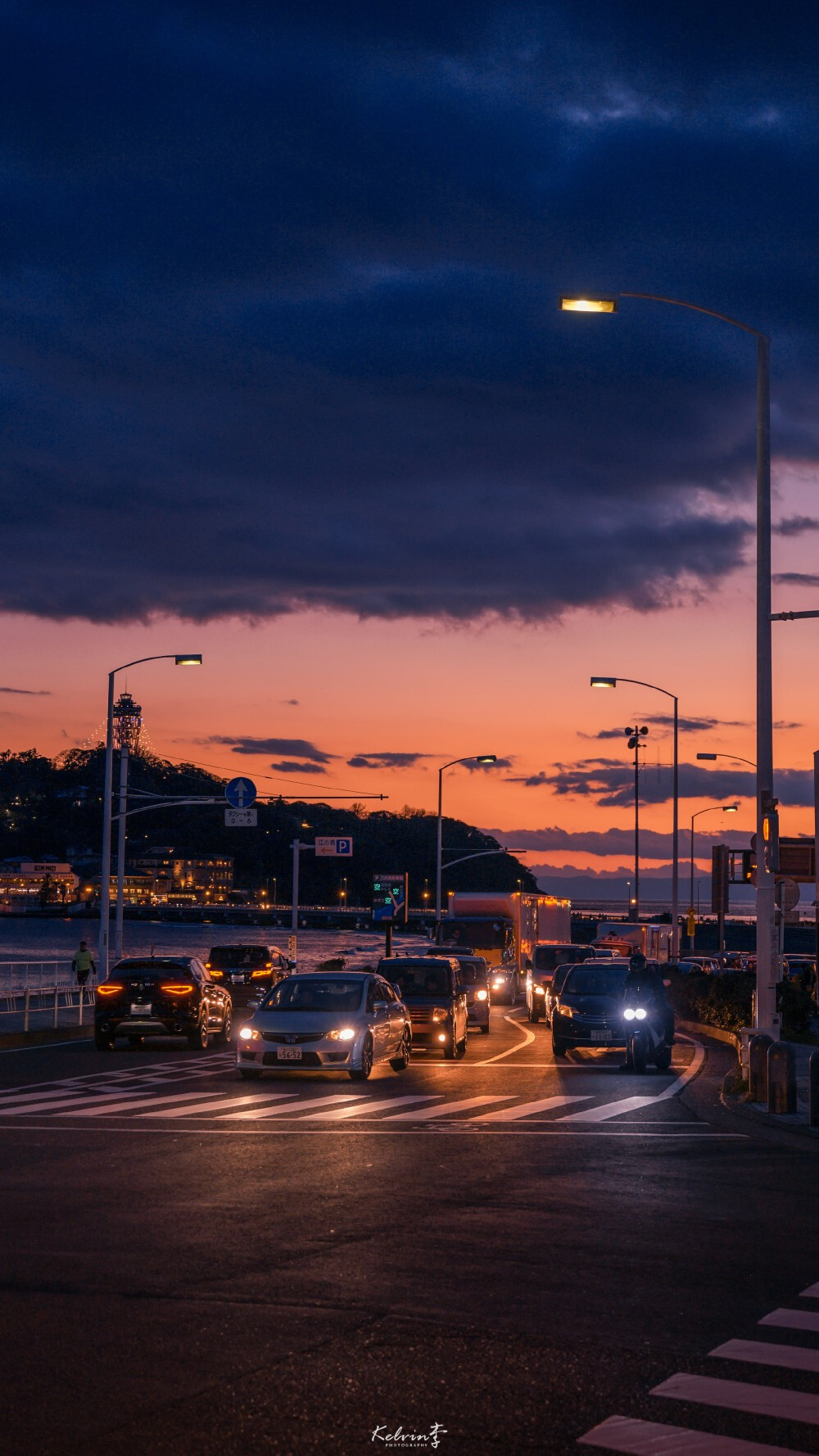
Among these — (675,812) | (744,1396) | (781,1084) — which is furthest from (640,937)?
(744,1396)

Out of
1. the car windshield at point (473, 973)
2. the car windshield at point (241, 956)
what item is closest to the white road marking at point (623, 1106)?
the car windshield at point (473, 973)

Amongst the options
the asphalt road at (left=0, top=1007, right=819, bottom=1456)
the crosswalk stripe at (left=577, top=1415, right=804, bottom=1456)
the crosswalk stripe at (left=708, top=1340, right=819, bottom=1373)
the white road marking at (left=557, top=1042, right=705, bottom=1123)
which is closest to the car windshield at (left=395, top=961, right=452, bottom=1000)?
the white road marking at (left=557, top=1042, right=705, bottom=1123)

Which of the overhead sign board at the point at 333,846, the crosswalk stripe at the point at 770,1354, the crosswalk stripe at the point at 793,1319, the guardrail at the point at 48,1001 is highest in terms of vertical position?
the overhead sign board at the point at 333,846

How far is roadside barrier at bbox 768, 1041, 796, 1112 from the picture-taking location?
1733cm

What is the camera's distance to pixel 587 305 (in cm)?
1956

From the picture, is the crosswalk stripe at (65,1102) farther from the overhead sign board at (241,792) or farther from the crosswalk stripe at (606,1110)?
the overhead sign board at (241,792)

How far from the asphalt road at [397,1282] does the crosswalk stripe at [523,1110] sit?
0.21m

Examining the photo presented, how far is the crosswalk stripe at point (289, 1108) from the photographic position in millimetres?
16812

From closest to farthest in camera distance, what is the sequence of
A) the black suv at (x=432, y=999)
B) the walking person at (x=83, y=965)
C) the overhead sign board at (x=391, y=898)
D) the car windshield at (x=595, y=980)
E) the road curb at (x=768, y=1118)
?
the road curb at (x=768, y=1118)
the black suv at (x=432, y=999)
the car windshield at (x=595, y=980)
the walking person at (x=83, y=965)
the overhead sign board at (x=391, y=898)

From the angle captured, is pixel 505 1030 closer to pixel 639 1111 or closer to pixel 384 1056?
pixel 384 1056

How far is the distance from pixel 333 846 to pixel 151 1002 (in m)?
54.3

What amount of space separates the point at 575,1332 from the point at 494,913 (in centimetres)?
4605

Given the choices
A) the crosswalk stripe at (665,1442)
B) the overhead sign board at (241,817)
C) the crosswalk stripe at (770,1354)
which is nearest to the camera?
the crosswalk stripe at (665,1442)

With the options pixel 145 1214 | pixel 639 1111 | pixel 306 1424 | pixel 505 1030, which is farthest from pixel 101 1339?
pixel 505 1030
